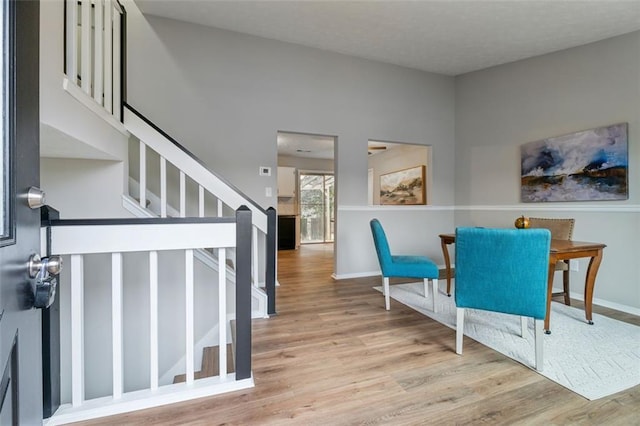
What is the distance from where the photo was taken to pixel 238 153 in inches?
137

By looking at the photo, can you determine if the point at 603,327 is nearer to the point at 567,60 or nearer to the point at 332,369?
the point at 332,369

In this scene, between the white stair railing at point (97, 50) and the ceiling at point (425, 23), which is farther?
the ceiling at point (425, 23)

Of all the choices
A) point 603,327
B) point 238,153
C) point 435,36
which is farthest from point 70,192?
point 603,327

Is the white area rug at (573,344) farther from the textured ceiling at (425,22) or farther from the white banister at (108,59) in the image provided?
the white banister at (108,59)

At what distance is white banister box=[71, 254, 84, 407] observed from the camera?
1374mm

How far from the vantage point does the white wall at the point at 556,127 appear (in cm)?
289

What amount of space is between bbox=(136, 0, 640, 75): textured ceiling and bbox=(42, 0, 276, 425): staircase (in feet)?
3.69

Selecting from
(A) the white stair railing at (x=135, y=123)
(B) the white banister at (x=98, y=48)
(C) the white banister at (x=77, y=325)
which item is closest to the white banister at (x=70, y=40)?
(A) the white stair railing at (x=135, y=123)

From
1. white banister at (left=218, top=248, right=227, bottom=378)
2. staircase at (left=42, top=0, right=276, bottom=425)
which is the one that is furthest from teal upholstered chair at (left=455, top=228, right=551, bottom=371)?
white banister at (left=218, top=248, right=227, bottom=378)

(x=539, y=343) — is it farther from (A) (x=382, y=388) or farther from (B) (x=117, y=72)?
(B) (x=117, y=72)

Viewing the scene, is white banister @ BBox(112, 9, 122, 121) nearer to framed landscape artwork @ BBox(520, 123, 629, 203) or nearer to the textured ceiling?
the textured ceiling

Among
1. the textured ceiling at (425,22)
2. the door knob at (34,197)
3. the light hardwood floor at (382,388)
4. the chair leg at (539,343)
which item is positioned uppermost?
the textured ceiling at (425,22)

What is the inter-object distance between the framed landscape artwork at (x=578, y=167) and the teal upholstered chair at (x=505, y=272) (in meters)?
2.15

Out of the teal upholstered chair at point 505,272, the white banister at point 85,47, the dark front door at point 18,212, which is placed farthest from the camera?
the white banister at point 85,47
